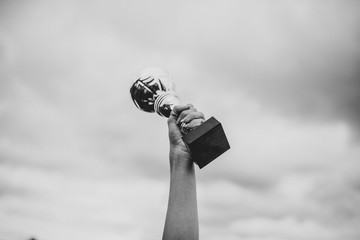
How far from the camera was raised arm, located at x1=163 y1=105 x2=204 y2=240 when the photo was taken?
6.93 feet

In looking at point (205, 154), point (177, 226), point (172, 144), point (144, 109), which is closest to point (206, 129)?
point (205, 154)

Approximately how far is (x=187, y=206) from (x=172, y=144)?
0.57m

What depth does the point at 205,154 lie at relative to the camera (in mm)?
2441

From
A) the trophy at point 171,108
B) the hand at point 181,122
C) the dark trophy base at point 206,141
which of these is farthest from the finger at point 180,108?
the dark trophy base at point 206,141

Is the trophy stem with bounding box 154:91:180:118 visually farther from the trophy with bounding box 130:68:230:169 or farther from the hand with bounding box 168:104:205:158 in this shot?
the hand with bounding box 168:104:205:158

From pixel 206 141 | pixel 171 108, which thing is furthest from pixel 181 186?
pixel 171 108

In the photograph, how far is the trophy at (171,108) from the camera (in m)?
2.41

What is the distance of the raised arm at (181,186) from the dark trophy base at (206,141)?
0.28 ft

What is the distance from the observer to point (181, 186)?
229 cm

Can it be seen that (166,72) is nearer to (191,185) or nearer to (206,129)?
(206,129)

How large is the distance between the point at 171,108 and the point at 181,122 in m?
0.38

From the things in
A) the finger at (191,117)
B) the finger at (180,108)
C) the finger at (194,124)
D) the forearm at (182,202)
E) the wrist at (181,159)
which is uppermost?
the finger at (180,108)

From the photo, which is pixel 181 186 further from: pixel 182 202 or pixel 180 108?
pixel 180 108

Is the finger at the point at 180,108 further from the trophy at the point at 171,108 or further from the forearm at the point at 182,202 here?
the forearm at the point at 182,202
